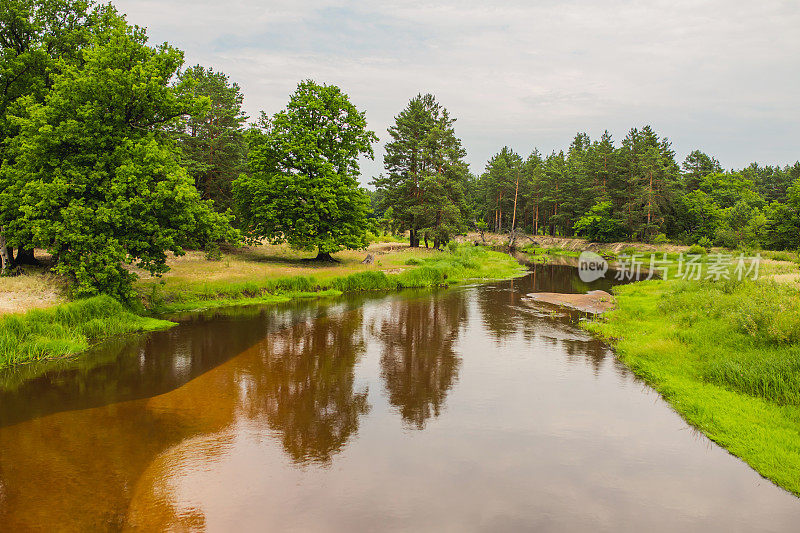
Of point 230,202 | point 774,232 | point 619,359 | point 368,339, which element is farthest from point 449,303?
point 774,232

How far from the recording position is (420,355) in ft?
56.1

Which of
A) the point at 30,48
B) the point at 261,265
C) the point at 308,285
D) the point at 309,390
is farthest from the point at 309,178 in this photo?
the point at 309,390

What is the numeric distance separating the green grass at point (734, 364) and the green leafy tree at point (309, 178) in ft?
77.6

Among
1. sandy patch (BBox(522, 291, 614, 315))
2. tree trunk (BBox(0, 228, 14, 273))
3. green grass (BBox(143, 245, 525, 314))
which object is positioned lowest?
sandy patch (BBox(522, 291, 614, 315))

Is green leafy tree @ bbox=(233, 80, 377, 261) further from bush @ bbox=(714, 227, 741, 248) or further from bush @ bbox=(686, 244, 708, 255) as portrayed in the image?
bush @ bbox=(714, 227, 741, 248)

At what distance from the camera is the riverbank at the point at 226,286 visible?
50.6 ft

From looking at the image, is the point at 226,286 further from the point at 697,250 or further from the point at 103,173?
the point at 697,250

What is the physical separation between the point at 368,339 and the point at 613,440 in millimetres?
10996

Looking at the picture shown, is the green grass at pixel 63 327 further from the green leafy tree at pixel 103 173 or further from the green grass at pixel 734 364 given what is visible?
the green grass at pixel 734 364

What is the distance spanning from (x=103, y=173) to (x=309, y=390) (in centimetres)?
1392

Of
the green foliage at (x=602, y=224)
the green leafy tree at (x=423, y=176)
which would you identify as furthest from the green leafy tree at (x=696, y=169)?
the green leafy tree at (x=423, y=176)

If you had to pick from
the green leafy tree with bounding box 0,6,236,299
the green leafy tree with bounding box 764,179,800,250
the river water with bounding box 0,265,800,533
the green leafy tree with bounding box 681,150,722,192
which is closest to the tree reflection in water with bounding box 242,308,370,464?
the river water with bounding box 0,265,800,533

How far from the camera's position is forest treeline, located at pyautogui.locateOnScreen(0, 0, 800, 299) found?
18.9 m

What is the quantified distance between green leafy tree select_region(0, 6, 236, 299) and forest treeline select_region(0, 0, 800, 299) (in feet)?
0.25
